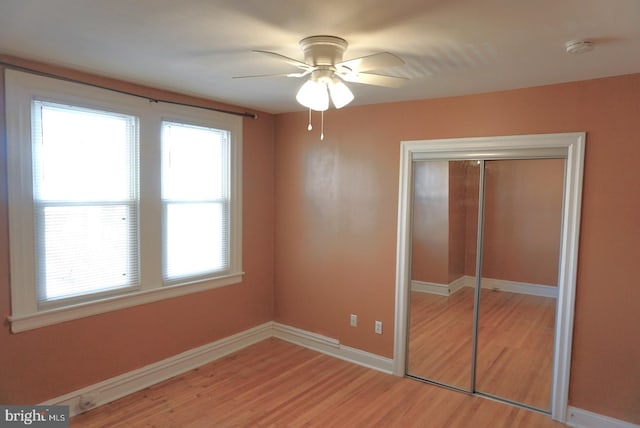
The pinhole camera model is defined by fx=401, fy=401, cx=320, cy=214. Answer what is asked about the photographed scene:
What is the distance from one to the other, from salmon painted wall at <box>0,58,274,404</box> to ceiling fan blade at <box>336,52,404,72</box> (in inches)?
80.4

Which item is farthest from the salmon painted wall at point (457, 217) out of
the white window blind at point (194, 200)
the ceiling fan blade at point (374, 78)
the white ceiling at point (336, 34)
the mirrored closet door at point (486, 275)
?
the white window blind at point (194, 200)

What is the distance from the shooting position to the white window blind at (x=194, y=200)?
11.6ft

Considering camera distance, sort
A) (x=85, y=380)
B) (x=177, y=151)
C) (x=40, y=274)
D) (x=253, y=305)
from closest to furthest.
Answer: (x=40, y=274) → (x=85, y=380) → (x=177, y=151) → (x=253, y=305)

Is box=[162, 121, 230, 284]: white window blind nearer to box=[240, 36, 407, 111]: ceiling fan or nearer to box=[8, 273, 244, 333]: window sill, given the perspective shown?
box=[8, 273, 244, 333]: window sill

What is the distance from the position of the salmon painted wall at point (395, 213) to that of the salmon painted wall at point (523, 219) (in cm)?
22

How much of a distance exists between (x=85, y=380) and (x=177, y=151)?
1951 mm

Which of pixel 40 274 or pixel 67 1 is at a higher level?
pixel 67 1

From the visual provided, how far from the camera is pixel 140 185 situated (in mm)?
3285

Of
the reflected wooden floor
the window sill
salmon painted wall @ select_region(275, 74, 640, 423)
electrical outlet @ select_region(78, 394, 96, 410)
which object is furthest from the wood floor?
the window sill

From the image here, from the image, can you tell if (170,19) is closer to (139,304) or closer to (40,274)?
(40,274)

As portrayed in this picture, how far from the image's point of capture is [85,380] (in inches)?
118

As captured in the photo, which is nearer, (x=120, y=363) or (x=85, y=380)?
(x=85, y=380)

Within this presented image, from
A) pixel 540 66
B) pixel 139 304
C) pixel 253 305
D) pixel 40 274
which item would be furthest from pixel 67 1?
pixel 253 305

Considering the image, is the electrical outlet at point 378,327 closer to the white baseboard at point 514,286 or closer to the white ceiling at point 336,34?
the white baseboard at point 514,286
